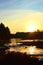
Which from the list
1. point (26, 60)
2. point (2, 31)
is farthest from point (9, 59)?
point (2, 31)

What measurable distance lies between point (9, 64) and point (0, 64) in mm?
1492

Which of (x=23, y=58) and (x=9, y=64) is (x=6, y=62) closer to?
(x=9, y=64)

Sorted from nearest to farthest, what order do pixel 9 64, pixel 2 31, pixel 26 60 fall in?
pixel 9 64
pixel 26 60
pixel 2 31

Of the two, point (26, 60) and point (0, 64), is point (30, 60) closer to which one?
point (26, 60)

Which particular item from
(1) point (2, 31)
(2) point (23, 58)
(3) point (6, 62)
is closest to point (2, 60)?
(3) point (6, 62)

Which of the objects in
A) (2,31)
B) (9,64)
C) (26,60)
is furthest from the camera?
(2,31)

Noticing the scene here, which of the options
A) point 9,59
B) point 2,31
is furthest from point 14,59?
point 2,31

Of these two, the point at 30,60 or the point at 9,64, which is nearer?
the point at 9,64

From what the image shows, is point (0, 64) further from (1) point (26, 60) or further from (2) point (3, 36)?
(2) point (3, 36)

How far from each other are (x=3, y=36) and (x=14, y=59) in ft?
519

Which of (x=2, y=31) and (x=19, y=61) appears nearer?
(x=19, y=61)

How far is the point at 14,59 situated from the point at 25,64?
2.07 metres

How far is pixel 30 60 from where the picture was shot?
31719 millimetres

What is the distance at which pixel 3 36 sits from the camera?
188m
